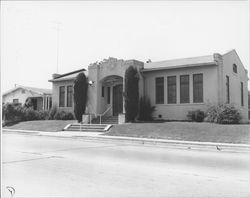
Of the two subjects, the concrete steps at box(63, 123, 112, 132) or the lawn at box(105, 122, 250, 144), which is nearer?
the lawn at box(105, 122, 250, 144)

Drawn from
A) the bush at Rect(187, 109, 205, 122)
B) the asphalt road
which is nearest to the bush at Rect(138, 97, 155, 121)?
the bush at Rect(187, 109, 205, 122)

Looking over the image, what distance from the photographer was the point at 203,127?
54.0ft

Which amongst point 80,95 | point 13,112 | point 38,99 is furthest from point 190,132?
point 38,99

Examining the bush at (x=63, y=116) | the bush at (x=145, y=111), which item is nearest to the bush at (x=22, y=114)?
the bush at (x=63, y=116)

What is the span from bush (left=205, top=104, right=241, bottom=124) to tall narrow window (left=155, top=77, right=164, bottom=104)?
460 centimetres

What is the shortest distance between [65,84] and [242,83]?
53.3 ft

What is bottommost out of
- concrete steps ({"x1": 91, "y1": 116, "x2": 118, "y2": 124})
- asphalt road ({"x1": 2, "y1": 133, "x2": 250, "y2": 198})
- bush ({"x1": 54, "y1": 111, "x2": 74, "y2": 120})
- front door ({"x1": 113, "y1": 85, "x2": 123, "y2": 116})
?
asphalt road ({"x1": 2, "y1": 133, "x2": 250, "y2": 198})

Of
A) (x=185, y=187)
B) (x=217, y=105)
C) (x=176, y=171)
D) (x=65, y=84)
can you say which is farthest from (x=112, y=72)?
(x=185, y=187)

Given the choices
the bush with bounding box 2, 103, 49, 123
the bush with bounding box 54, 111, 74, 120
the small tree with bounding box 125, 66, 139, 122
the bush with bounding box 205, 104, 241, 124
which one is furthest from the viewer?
the bush with bounding box 2, 103, 49, 123

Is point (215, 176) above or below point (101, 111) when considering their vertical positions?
below

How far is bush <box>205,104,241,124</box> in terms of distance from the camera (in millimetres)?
17734

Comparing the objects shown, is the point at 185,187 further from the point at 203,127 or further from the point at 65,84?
the point at 65,84

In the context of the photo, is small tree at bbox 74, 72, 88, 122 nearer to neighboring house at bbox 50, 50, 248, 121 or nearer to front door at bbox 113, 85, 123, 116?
neighboring house at bbox 50, 50, 248, 121

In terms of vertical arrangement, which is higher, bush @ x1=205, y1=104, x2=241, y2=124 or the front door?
the front door
